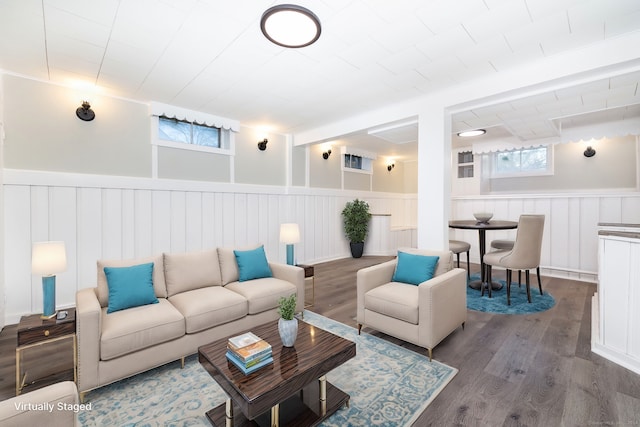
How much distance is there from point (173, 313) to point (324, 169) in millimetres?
4676

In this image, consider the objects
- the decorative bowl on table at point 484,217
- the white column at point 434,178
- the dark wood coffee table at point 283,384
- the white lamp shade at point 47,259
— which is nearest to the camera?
the dark wood coffee table at point 283,384

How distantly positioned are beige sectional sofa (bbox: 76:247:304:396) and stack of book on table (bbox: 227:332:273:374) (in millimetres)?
818

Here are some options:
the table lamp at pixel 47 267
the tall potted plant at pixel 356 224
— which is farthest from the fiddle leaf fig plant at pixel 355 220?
the table lamp at pixel 47 267

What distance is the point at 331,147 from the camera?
655 cm

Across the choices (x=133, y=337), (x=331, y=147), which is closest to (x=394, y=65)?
(x=133, y=337)

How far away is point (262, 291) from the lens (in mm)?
2887

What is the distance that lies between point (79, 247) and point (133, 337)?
2.22 meters

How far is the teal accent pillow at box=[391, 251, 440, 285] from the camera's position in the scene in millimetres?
2865

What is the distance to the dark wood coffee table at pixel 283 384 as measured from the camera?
143cm

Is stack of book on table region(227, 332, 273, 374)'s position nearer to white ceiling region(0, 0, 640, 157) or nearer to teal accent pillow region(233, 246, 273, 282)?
teal accent pillow region(233, 246, 273, 282)

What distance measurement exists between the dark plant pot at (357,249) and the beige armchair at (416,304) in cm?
370

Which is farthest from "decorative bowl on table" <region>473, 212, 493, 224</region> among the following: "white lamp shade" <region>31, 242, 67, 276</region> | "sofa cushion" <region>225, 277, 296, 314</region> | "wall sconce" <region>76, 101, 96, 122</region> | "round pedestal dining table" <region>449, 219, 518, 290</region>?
"wall sconce" <region>76, 101, 96, 122</region>

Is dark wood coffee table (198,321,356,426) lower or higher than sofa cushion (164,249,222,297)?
lower

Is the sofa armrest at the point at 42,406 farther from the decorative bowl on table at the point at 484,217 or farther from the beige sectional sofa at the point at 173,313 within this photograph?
the decorative bowl on table at the point at 484,217
